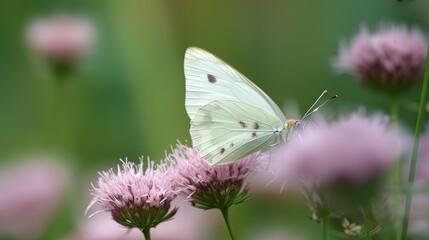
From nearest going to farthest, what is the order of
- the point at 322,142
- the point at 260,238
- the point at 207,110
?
the point at 322,142, the point at 207,110, the point at 260,238

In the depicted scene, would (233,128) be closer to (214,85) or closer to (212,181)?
(214,85)

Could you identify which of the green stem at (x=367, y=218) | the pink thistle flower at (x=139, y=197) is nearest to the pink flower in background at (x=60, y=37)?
the pink thistle flower at (x=139, y=197)

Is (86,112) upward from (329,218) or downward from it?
downward

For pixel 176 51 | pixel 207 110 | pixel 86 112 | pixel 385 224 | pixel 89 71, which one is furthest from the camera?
pixel 176 51

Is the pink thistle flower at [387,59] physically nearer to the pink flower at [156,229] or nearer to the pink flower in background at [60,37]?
the pink flower at [156,229]

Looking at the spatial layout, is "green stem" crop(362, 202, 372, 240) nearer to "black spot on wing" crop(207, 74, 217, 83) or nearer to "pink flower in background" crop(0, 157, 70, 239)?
"black spot on wing" crop(207, 74, 217, 83)

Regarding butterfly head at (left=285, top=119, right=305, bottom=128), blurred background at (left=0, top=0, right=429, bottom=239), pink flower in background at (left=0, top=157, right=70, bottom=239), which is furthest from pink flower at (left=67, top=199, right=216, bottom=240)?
blurred background at (left=0, top=0, right=429, bottom=239)

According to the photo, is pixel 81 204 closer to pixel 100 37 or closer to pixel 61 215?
pixel 61 215

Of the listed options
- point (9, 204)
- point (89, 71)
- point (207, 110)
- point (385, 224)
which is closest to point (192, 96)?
point (207, 110)
